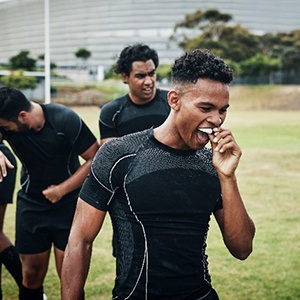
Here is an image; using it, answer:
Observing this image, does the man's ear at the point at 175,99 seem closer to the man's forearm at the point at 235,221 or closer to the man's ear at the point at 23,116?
the man's forearm at the point at 235,221

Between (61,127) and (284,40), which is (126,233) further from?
(284,40)

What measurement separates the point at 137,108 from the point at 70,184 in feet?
3.79

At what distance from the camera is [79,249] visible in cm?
274

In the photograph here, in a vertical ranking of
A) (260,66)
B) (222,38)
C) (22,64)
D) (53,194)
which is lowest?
(22,64)

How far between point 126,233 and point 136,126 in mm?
2606

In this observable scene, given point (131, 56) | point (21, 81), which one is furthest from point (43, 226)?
point (21, 81)

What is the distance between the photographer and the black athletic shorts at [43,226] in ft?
15.4

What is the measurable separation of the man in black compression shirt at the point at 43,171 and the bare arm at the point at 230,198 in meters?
2.00

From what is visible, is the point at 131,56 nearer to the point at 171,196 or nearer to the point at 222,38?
the point at 171,196

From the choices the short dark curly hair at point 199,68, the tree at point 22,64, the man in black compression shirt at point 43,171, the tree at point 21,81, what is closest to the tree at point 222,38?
the tree at point 22,64

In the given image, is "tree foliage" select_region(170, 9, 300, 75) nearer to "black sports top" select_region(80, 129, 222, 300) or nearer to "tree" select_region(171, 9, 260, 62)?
"tree" select_region(171, 9, 260, 62)

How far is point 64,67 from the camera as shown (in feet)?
320

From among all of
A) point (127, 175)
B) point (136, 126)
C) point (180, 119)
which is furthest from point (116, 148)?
point (136, 126)

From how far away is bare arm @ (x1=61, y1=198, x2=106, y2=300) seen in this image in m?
2.72
